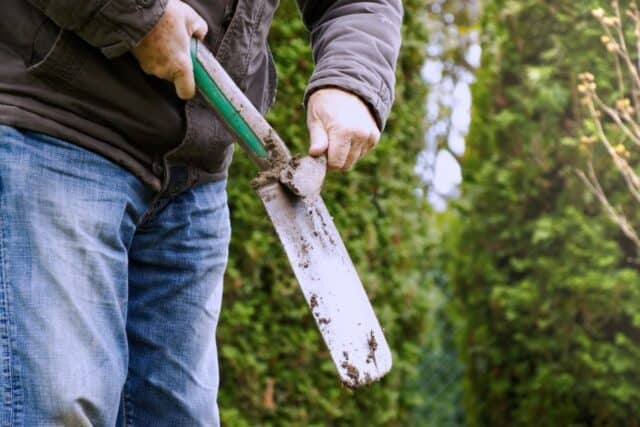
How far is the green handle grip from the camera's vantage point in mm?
1638

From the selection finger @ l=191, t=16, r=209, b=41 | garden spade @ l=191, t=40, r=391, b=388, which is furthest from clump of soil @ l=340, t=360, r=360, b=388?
finger @ l=191, t=16, r=209, b=41

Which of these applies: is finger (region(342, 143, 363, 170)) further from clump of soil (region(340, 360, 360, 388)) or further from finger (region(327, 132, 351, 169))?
clump of soil (region(340, 360, 360, 388))

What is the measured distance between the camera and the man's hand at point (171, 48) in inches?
61.4

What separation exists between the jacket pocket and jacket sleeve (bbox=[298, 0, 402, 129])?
431mm

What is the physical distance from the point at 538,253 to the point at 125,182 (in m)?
3.06

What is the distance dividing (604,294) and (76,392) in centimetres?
303

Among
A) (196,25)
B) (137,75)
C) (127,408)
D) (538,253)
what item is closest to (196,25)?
(196,25)

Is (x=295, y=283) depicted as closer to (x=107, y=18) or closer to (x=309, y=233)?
(x=309, y=233)

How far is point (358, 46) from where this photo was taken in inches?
73.8

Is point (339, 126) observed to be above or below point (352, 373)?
above

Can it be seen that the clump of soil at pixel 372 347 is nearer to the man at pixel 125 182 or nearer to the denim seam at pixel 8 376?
the man at pixel 125 182

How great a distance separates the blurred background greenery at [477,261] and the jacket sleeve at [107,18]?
75.8 inches

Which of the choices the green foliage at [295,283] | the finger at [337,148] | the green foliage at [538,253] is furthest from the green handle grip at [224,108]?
the green foliage at [538,253]

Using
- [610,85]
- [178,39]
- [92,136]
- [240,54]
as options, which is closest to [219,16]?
[240,54]
